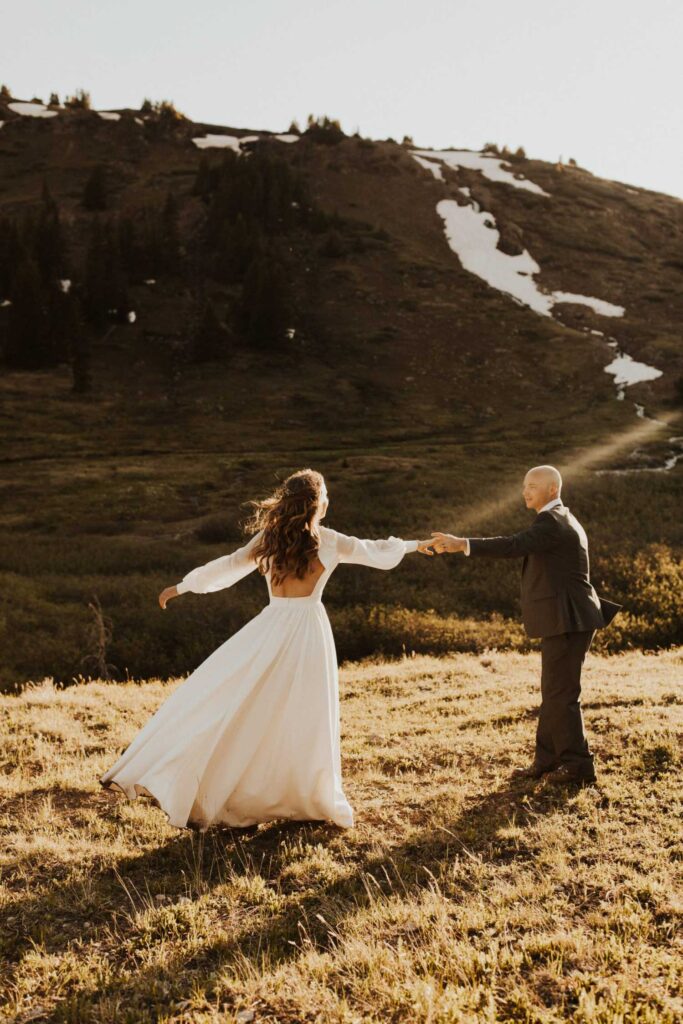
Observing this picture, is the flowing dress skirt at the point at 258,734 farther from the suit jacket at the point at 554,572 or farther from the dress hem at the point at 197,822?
the suit jacket at the point at 554,572

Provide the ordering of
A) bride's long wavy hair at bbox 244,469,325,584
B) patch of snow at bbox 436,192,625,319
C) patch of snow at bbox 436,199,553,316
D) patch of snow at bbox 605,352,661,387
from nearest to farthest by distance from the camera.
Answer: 1. bride's long wavy hair at bbox 244,469,325,584
2. patch of snow at bbox 605,352,661,387
3. patch of snow at bbox 436,192,625,319
4. patch of snow at bbox 436,199,553,316

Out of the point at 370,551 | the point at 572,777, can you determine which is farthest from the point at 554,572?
the point at 572,777

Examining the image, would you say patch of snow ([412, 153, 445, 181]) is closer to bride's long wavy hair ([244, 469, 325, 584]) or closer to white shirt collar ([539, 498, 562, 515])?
white shirt collar ([539, 498, 562, 515])

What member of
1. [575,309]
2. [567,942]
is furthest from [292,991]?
[575,309]

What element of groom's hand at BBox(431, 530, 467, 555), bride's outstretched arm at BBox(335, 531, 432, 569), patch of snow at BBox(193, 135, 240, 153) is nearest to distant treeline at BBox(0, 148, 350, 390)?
patch of snow at BBox(193, 135, 240, 153)

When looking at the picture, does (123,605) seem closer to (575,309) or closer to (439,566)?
(439,566)

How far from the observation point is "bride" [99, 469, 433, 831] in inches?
252

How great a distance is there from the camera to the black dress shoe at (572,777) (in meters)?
7.32

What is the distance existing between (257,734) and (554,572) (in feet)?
10.4

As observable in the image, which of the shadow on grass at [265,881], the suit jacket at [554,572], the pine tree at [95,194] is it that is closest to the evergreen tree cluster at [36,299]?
the pine tree at [95,194]

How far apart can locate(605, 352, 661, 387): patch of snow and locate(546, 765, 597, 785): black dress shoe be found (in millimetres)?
56769

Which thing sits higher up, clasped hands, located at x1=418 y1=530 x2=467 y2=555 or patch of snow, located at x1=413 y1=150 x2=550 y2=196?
patch of snow, located at x1=413 y1=150 x2=550 y2=196

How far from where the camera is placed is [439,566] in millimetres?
22453

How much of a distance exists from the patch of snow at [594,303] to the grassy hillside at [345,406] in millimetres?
1427
